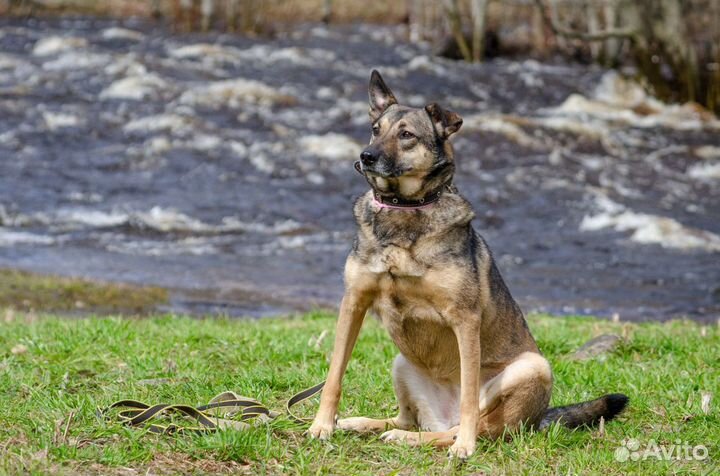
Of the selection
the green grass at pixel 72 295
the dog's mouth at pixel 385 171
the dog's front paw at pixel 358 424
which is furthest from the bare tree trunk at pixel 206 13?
the dog's front paw at pixel 358 424

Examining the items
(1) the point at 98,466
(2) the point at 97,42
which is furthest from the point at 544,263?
(2) the point at 97,42

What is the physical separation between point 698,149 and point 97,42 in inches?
627

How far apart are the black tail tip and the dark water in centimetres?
670

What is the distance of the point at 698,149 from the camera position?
66.1 ft

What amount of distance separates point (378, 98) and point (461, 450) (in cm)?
188

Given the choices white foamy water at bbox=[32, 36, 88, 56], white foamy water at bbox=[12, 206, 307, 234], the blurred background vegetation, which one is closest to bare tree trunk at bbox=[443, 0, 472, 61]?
the blurred background vegetation

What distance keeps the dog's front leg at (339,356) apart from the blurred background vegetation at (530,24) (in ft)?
58.4

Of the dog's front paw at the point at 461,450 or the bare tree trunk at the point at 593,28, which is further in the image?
the bare tree trunk at the point at 593,28

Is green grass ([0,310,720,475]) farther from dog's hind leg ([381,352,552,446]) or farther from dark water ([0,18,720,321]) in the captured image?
dark water ([0,18,720,321])

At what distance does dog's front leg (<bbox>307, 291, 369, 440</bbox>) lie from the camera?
459 cm

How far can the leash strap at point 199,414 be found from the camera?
14.6ft

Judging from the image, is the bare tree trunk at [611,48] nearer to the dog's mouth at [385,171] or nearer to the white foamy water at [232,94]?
the white foamy water at [232,94]

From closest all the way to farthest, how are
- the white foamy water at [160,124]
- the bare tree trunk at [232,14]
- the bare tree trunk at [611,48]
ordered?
the white foamy water at [160,124] < the bare tree trunk at [611,48] < the bare tree trunk at [232,14]

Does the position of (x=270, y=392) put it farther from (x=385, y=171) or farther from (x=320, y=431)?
(x=385, y=171)
